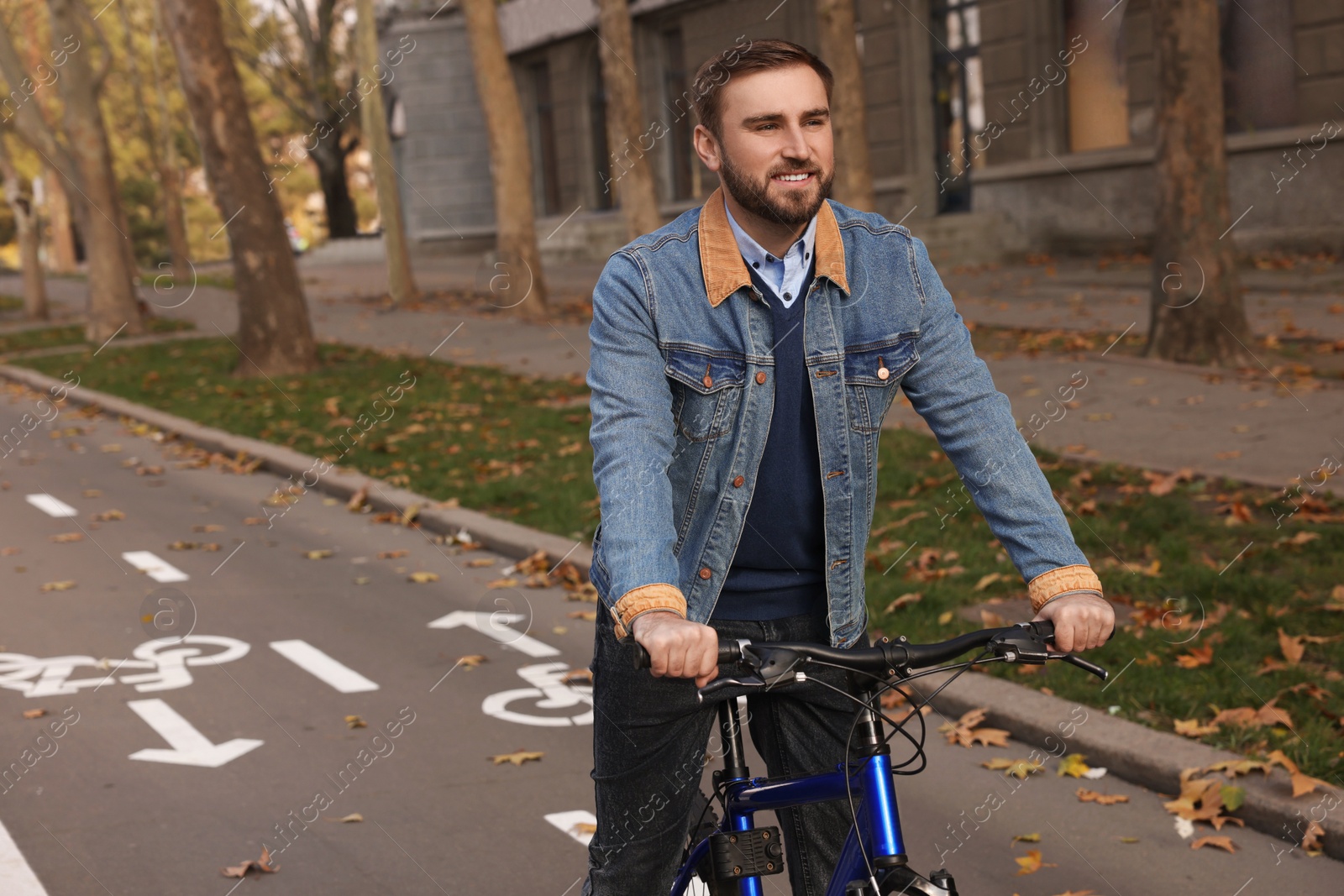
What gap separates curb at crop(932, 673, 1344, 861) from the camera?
4258 millimetres

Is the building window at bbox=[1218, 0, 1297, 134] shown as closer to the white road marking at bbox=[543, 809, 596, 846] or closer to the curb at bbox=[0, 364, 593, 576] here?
the curb at bbox=[0, 364, 593, 576]

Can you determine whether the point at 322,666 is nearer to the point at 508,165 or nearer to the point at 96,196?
the point at 508,165

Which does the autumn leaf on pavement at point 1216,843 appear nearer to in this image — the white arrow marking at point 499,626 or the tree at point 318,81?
the white arrow marking at point 499,626

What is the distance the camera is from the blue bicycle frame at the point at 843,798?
7.38ft

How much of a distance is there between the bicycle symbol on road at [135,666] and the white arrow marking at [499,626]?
1.00 meters

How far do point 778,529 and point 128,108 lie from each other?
53366 mm

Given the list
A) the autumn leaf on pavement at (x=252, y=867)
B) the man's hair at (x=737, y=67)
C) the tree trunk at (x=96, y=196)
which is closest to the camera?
the man's hair at (x=737, y=67)

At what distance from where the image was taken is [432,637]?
696cm

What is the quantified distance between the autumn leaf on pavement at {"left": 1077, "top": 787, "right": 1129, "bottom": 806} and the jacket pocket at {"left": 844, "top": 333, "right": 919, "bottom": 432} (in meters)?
2.58

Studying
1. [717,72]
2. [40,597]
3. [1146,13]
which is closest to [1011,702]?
[717,72]

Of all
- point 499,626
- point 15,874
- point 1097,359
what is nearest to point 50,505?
point 499,626

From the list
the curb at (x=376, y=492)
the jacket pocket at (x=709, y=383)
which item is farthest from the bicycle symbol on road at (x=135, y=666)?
the jacket pocket at (x=709, y=383)

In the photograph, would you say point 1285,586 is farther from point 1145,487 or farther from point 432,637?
point 432,637

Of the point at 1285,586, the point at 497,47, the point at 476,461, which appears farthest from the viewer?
the point at 497,47
